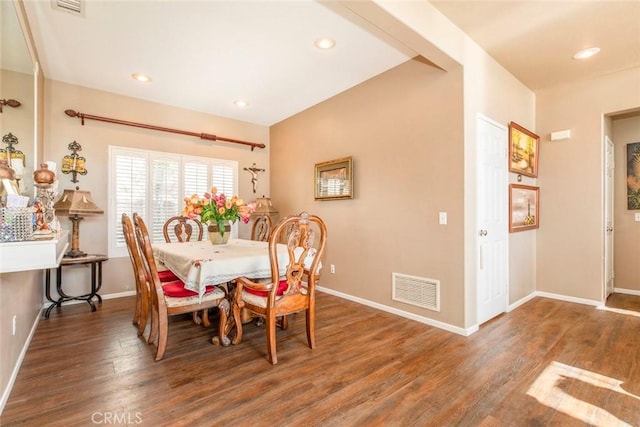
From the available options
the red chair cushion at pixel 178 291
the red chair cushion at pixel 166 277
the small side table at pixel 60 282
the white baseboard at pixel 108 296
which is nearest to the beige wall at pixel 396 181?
the red chair cushion at pixel 178 291

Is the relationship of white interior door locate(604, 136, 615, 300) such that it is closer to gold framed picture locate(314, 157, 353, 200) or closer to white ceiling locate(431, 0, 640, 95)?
white ceiling locate(431, 0, 640, 95)

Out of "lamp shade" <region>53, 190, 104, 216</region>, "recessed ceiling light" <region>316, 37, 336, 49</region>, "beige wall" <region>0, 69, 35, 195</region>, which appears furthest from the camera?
"lamp shade" <region>53, 190, 104, 216</region>

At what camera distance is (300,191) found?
490 cm

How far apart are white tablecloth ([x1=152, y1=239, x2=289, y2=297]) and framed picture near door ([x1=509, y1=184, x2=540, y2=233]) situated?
273 cm

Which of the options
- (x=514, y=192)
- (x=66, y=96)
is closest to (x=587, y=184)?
(x=514, y=192)

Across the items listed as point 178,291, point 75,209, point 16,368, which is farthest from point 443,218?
point 75,209

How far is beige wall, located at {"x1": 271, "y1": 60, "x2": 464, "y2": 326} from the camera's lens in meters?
2.93

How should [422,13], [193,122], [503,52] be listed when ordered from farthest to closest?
[193,122] < [503,52] < [422,13]

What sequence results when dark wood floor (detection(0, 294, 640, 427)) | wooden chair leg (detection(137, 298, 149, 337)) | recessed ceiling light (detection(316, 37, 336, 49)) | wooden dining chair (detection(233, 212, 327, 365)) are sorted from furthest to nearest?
recessed ceiling light (detection(316, 37, 336, 49)), wooden chair leg (detection(137, 298, 149, 337)), wooden dining chair (detection(233, 212, 327, 365)), dark wood floor (detection(0, 294, 640, 427))

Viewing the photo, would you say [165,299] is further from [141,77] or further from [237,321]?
[141,77]

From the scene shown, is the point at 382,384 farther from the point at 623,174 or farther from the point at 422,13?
the point at 623,174

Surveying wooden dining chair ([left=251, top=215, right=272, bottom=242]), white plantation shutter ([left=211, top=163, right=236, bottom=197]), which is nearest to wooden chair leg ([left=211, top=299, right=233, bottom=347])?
wooden dining chair ([left=251, top=215, right=272, bottom=242])

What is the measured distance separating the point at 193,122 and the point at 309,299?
143 inches

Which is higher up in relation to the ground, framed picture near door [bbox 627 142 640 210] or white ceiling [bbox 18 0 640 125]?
white ceiling [bbox 18 0 640 125]
